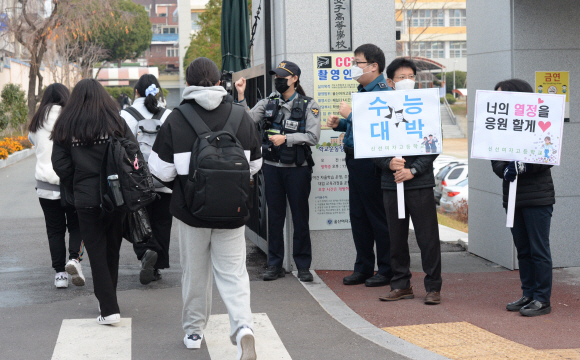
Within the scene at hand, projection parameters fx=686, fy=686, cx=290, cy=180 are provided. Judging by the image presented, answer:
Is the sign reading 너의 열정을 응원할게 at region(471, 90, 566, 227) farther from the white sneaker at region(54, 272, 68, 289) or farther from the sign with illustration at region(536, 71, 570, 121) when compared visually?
the white sneaker at region(54, 272, 68, 289)

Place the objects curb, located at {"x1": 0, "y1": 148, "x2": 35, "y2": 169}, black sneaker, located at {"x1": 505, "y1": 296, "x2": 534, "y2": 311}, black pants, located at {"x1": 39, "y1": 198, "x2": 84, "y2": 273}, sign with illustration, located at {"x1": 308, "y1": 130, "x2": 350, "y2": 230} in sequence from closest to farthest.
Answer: black sneaker, located at {"x1": 505, "y1": 296, "x2": 534, "y2": 311}, black pants, located at {"x1": 39, "y1": 198, "x2": 84, "y2": 273}, sign with illustration, located at {"x1": 308, "y1": 130, "x2": 350, "y2": 230}, curb, located at {"x1": 0, "y1": 148, "x2": 35, "y2": 169}

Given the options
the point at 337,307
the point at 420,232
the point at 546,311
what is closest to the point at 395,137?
the point at 420,232

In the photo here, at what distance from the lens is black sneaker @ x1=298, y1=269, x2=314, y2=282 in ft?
22.1

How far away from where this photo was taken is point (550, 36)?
23.8 feet

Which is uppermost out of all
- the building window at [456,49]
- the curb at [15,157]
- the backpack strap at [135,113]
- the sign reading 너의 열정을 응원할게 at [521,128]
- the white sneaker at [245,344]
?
the building window at [456,49]

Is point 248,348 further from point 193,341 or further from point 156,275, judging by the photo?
point 156,275

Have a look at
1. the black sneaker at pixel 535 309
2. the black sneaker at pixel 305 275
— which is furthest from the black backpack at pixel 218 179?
the black sneaker at pixel 535 309

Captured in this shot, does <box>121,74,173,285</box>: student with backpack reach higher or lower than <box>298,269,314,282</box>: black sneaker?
higher

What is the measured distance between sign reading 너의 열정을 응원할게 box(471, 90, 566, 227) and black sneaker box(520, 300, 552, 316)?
70 cm

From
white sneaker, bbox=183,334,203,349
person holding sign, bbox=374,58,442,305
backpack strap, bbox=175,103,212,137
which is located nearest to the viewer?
backpack strap, bbox=175,103,212,137

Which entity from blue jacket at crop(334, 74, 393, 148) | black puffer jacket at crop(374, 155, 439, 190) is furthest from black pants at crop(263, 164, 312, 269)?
black puffer jacket at crop(374, 155, 439, 190)

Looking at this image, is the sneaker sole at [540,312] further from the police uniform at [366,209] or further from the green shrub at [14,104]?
the green shrub at [14,104]

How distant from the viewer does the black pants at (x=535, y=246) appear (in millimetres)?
5531

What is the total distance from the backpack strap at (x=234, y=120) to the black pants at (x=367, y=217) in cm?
208
